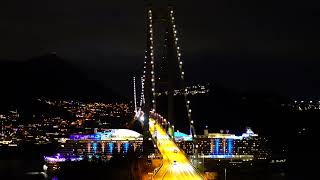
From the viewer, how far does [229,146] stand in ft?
126

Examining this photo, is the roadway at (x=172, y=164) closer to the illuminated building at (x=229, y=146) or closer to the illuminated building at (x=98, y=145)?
the illuminated building at (x=98, y=145)

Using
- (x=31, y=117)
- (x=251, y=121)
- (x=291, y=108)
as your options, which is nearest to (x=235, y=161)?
(x=251, y=121)

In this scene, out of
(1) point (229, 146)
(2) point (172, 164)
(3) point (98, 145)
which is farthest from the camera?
(1) point (229, 146)

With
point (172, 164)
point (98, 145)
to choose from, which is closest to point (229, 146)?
point (98, 145)

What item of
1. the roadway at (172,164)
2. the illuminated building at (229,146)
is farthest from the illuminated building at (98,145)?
the illuminated building at (229,146)

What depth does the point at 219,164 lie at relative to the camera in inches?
1336

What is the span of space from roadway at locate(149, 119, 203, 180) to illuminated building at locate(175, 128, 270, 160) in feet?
11.3

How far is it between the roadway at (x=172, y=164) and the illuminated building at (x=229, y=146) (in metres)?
3.43

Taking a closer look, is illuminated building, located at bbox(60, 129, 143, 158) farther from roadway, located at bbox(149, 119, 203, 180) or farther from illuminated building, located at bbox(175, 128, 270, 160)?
illuminated building, located at bbox(175, 128, 270, 160)

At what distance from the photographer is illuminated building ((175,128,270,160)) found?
36125mm

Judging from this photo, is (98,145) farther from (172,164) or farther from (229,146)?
(172,164)

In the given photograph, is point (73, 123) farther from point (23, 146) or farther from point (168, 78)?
point (168, 78)

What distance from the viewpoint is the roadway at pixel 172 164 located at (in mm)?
19578

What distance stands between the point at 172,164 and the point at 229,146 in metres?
16.0
